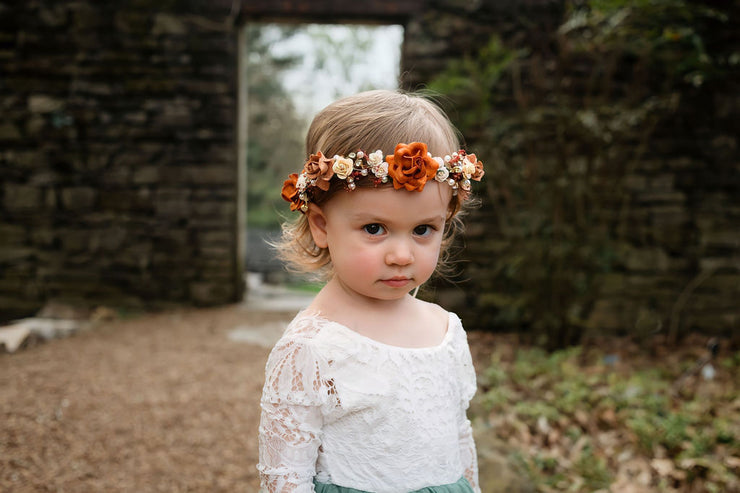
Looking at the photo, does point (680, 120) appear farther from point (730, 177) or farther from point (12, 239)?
point (12, 239)

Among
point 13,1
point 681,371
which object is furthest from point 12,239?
point 681,371

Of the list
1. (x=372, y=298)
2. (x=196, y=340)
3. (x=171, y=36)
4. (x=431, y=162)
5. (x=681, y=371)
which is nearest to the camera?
(x=431, y=162)

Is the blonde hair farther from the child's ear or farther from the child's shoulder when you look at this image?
the child's shoulder

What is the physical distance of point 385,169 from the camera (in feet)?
3.66

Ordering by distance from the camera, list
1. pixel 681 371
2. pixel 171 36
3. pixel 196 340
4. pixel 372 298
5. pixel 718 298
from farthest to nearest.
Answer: pixel 171 36
pixel 718 298
pixel 196 340
pixel 681 371
pixel 372 298

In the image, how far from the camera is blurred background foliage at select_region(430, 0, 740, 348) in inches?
167

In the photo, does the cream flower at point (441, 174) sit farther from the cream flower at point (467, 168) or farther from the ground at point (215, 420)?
the ground at point (215, 420)

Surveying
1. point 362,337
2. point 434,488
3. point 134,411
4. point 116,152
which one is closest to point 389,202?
point 362,337

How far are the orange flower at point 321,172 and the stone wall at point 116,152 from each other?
457 centimetres

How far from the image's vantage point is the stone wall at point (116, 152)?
5.35 meters

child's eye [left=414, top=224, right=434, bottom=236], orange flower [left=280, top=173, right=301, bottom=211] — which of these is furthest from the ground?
orange flower [left=280, top=173, right=301, bottom=211]

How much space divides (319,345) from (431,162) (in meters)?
0.44

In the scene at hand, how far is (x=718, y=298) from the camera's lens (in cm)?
500

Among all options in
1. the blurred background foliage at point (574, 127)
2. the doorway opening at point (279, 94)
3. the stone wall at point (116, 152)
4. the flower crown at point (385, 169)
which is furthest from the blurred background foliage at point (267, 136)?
the flower crown at point (385, 169)
